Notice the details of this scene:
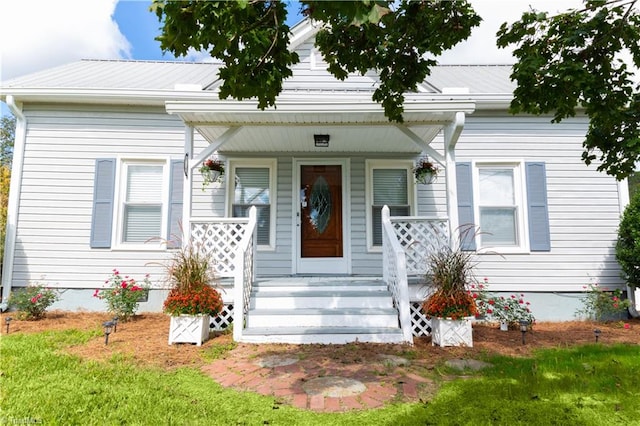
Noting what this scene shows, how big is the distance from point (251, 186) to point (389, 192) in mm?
2509

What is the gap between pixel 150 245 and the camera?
6316mm

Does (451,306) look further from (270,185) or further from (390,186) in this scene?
(270,185)

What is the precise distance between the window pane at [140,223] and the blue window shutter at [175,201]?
0.81 ft

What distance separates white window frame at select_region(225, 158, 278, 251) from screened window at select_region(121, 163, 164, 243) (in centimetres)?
120

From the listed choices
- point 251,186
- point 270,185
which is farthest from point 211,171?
point 270,185

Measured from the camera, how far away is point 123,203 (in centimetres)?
635

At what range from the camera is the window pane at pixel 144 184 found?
253 inches

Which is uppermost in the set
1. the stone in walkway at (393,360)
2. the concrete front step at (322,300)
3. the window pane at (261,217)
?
the window pane at (261,217)

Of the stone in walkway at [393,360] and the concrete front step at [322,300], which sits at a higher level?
the concrete front step at [322,300]

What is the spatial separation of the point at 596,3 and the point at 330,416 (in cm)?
432

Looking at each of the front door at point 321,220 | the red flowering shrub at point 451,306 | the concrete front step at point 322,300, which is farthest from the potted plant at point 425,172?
the red flowering shrub at point 451,306

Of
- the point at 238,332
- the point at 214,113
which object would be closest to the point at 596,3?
the point at 214,113

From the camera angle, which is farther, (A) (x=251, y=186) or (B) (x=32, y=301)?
(A) (x=251, y=186)

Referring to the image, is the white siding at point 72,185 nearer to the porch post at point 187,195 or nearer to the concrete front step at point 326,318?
the porch post at point 187,195
